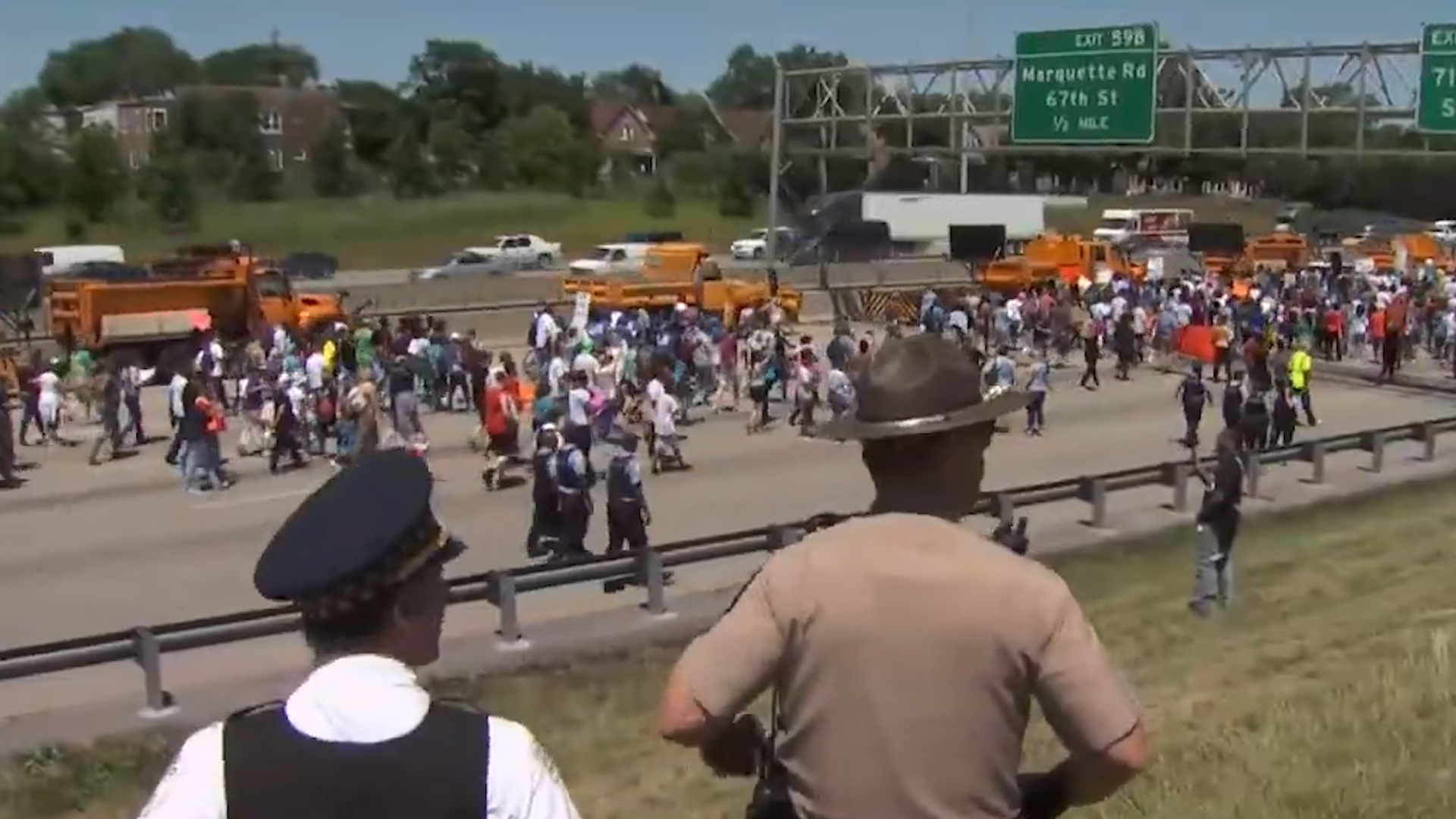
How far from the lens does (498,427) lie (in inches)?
894

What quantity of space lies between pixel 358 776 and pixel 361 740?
5 cm

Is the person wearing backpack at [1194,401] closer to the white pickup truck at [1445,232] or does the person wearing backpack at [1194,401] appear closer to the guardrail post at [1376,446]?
the guardrail post at [1376,446]

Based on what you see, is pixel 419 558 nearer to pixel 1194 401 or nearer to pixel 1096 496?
pixel 1096 496

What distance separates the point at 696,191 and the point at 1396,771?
9209cm

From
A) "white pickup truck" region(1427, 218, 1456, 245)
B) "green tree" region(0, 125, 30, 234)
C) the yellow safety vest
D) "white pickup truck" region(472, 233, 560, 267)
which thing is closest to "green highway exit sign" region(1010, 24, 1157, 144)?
the yellow safety vest

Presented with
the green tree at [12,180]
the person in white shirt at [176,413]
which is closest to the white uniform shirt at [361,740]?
the person in white shirt at [176,413]

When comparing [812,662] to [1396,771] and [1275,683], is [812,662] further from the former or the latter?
[1275,683]

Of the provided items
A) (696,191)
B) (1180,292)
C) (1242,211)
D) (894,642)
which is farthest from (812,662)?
(1242,211)

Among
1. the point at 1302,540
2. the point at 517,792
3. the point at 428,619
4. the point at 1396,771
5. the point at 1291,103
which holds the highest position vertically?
the point at 1291,103

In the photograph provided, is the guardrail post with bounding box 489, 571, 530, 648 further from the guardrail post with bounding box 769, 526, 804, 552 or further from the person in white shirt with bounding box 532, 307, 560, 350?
the person in white shirt with bounding box 532, 307, 560, 350

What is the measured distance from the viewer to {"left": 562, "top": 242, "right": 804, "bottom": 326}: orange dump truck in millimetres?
→ 42719

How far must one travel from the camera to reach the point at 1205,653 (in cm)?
1186

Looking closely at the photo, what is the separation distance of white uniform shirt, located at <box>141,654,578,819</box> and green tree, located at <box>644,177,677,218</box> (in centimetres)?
8464

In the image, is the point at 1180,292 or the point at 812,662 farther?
the point at 1180,292
